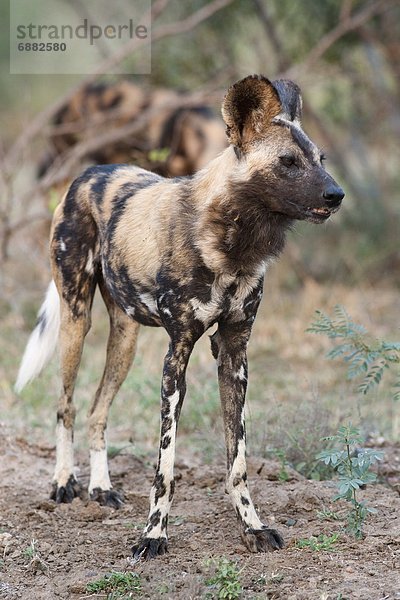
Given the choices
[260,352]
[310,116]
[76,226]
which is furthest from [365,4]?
[76,226]

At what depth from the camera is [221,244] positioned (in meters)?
3.14

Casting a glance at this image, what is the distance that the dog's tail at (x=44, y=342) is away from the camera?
13.6ft

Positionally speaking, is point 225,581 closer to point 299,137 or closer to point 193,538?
point 193,538

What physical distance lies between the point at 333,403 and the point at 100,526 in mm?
1784

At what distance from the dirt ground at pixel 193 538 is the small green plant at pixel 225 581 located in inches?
0.9

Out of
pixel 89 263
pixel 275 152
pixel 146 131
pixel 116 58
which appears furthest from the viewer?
pixel 146 131

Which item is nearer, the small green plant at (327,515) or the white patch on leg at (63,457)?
the small green plant at (327,515)

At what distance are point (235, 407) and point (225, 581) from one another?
0.74m

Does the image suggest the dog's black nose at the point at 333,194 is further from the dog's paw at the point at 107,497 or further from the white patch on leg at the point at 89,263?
the dog's paw at the point at 107,497

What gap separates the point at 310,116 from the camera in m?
8.17

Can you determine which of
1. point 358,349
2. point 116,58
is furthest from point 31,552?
point 116,58

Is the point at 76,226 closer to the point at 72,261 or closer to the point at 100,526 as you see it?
the point at 72,261

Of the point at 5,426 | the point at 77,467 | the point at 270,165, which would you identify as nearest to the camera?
the point at 270,165

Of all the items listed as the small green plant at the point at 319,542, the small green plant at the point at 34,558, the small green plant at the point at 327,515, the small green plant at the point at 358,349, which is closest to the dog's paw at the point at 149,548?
the small green plant at the point at 34,558
